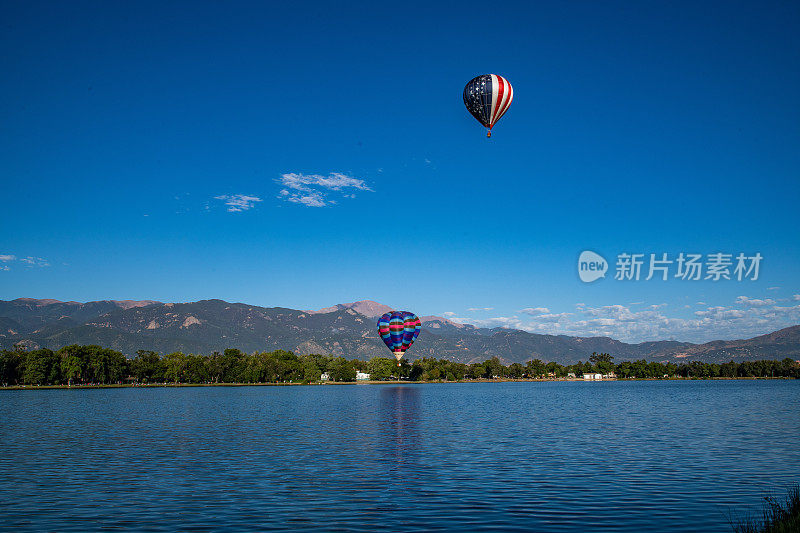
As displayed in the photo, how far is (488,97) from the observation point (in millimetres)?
74125

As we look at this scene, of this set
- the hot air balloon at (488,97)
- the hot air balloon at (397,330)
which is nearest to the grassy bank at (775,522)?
the hot air balloon at (488,97)

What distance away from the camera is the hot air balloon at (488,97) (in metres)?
74.2

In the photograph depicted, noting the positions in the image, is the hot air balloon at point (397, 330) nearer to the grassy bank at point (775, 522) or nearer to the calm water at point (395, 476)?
the calm water at point (395, 476)

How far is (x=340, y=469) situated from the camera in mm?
38312

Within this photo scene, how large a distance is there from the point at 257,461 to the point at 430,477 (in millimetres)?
13560

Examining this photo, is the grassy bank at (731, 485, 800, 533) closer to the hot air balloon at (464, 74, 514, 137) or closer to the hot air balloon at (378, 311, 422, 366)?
the hot air balloon at (464, 74, 514, 137)

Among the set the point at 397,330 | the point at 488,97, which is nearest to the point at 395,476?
the point at 488,97

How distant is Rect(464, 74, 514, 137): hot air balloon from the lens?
74.2 m

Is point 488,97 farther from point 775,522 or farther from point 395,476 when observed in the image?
point 775,522

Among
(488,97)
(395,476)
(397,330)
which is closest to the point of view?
(395,476)

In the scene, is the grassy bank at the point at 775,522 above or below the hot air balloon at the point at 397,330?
below

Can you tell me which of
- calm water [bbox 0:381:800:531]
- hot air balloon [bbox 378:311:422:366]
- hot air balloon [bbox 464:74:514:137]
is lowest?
calm water [bbox 0:381:800:531]

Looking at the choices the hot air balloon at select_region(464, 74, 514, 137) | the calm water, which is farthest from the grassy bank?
the hot air balloon at select_region(464, 74, 514, 137)

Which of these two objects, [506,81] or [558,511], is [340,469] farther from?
[506,81]
